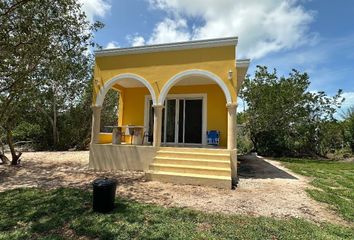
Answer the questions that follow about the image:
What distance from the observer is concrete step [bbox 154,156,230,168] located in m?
9.30

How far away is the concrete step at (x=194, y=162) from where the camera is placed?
9.30 m

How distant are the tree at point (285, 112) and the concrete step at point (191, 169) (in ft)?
42.3

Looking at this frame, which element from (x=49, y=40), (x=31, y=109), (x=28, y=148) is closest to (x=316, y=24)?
(x=49, y=40)

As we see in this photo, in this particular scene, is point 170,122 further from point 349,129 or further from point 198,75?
point 349,129

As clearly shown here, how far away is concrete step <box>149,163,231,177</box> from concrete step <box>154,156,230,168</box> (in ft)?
0.65

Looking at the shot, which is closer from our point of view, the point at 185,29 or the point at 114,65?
the point at 114,65

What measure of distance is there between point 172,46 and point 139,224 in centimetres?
800

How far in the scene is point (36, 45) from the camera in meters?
9.55

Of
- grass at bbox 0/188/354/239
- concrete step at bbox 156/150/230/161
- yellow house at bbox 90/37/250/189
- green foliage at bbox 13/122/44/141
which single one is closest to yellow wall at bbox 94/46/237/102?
yellow house at bbox 90/37/250/189

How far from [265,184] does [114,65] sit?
28.2 ft

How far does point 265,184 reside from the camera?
9086 mm

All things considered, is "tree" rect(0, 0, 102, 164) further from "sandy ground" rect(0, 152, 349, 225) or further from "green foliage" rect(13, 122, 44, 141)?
"green foliage" rect(13, 122, 44, 141)

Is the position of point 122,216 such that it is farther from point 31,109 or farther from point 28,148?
point 28,148

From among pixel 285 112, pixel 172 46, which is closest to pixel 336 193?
pixel 172 46
